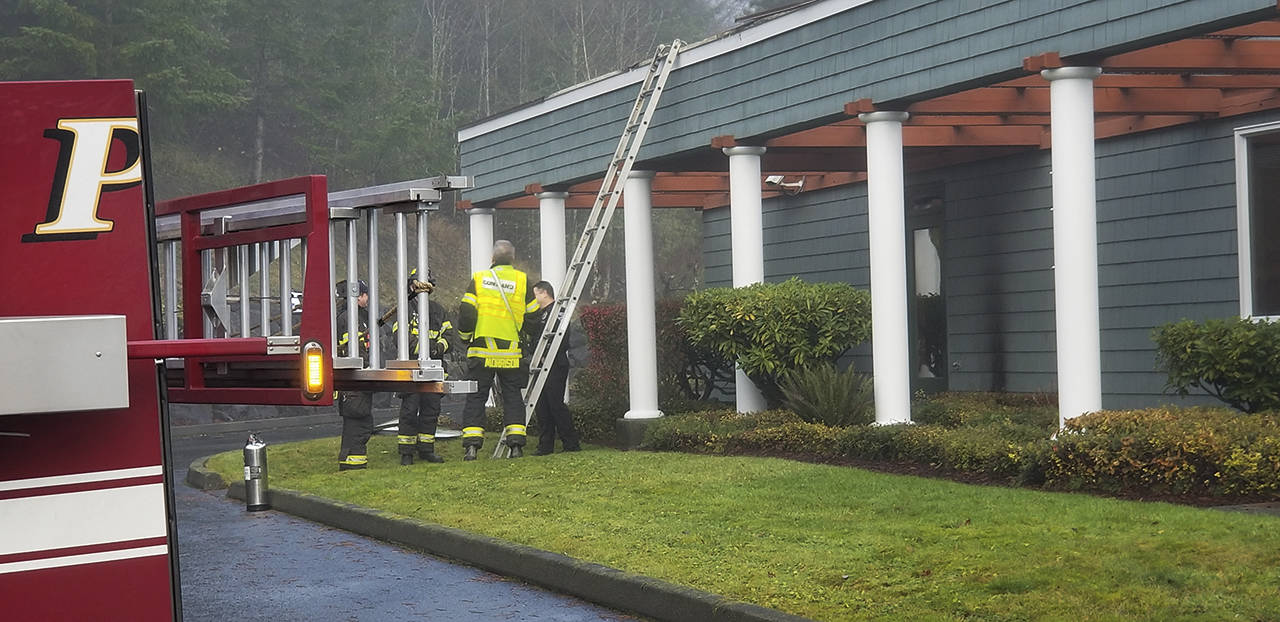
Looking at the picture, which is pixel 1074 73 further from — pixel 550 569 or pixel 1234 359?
pixel 550 569

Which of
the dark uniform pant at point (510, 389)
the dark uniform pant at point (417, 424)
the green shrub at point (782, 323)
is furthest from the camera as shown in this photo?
the dark uniform pant at point (417, 424)

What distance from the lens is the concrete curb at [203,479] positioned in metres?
14.8

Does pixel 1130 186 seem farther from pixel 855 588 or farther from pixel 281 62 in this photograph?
pixel 281 62

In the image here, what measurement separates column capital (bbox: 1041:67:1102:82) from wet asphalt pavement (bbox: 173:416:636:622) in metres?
5.74

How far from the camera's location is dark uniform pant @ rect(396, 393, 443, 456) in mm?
14875

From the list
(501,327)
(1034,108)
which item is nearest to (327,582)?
(501,327)

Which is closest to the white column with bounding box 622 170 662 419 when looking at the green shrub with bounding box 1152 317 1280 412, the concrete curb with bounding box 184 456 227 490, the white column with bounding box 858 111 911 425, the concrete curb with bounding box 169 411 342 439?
the white column with bounding box 858 111 911 425

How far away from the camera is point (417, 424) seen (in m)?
15.0

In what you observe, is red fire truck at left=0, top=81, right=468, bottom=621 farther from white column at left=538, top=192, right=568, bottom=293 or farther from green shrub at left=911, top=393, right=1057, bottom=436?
white column at left=538, top=192, right=568, bottom=293

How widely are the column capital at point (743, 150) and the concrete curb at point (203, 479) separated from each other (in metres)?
5.84

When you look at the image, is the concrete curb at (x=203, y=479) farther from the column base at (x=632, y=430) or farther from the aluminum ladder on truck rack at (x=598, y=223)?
the column base at (x=632, y=430)

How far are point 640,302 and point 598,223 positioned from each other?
133cm

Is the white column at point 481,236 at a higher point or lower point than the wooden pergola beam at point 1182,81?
lower

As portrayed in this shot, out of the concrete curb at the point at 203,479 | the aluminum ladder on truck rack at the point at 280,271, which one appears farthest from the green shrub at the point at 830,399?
the aluminum ladder on truck rack at the point at 280,271
